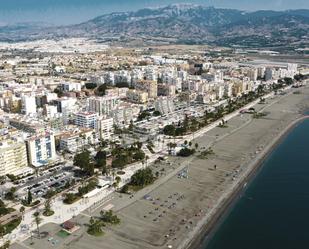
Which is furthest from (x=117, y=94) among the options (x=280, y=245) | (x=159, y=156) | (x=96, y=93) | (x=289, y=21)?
(x=289, y=21)

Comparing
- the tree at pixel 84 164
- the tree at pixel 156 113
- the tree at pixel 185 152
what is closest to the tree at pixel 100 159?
the tree at pixel 84 164

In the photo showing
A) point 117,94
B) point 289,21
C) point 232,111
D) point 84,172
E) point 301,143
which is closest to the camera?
point 84,172

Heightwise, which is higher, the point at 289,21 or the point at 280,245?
the point at 289,21

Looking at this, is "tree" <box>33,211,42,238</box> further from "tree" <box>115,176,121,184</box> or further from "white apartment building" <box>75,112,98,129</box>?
"white apartment building" <box>75,112,98,129</box>

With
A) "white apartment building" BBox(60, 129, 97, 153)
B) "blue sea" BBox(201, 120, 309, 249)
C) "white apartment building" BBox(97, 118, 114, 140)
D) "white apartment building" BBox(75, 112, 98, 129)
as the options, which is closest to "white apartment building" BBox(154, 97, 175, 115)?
"white apartment building" BBox(97, 118, 114, 140)

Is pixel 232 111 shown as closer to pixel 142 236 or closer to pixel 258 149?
pixel 258 149

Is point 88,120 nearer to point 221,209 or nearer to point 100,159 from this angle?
point 100,159
